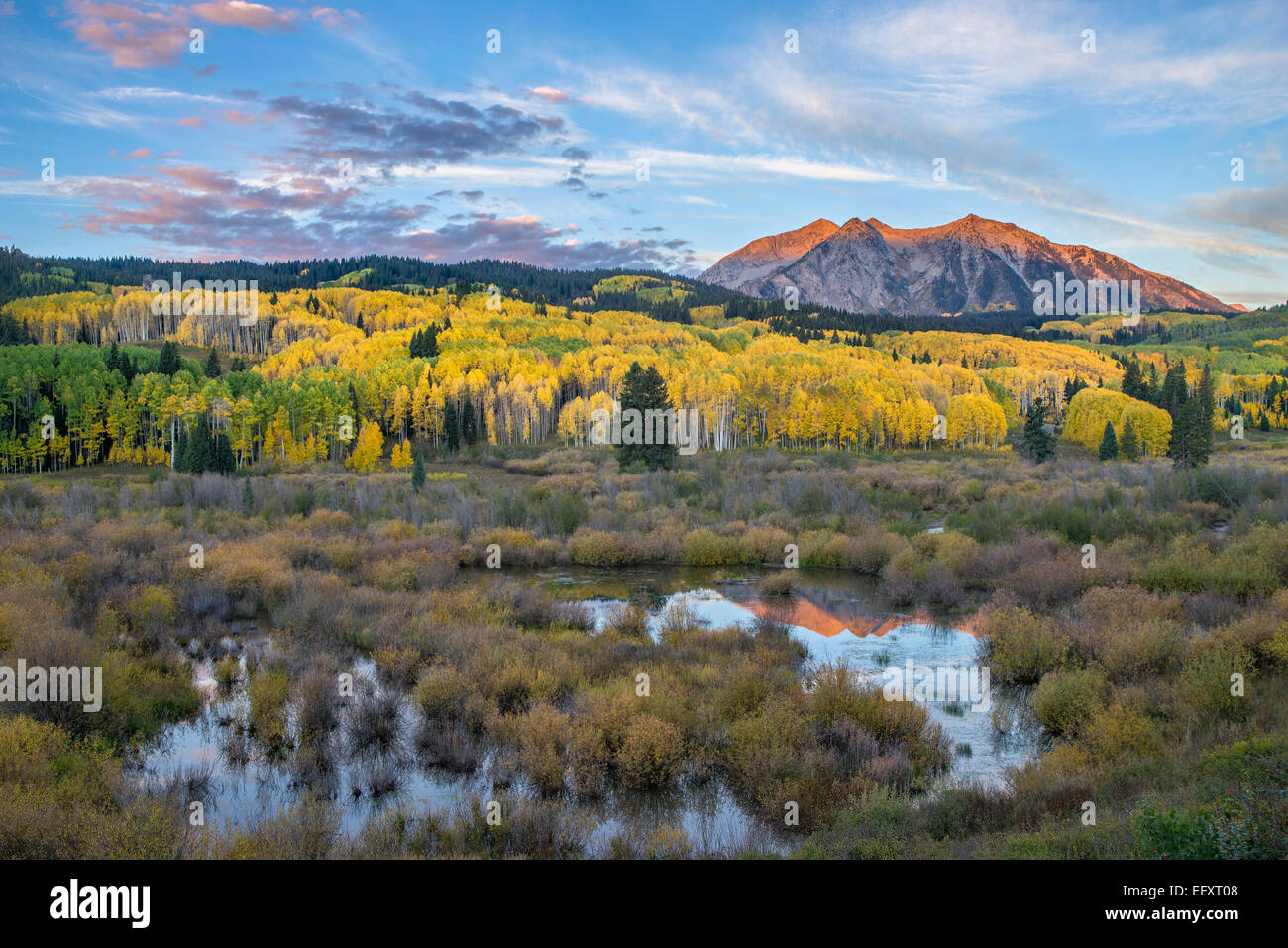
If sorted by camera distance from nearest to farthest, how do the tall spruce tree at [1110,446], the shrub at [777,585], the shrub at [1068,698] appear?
the shrub at [1068,698]
the shrub at [777,585]
the tall spruce tree at [1110,446]

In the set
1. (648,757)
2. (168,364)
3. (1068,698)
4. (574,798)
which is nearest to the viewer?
(574,798)

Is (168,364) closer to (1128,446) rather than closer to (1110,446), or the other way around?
(1110,446)

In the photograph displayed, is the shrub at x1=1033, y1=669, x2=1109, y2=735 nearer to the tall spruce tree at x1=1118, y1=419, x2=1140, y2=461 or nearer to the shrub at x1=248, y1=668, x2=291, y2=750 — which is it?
the shrub at x1=248, y1=668, x2=291, y2=750

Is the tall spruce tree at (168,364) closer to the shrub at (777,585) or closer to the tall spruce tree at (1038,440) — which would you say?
the shrub at (777,585)

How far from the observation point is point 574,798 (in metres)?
10.5

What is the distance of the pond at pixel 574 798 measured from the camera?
9.92 meters

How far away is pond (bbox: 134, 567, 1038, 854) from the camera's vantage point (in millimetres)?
9925

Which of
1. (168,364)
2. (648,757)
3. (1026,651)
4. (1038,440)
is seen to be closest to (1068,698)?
(1026,651)

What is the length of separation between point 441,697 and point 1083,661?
39.1 ft

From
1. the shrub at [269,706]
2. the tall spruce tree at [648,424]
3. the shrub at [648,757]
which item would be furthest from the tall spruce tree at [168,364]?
the shrub at [648,757]

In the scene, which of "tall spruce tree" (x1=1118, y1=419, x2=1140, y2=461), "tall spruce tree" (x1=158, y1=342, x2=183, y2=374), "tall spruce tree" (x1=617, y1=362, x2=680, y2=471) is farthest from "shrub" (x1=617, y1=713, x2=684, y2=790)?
"tall spruce tree" (x1=158, y1=342, x2=183, y2=374)

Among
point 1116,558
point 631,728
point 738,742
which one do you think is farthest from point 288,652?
point 1116,558

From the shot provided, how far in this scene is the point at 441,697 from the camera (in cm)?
1338
